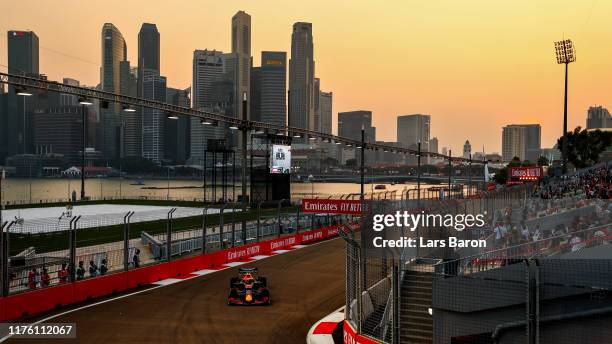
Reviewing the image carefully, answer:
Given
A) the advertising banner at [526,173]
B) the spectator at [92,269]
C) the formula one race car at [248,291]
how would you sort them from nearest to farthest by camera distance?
the formula one race car at [248,291] → the spectator at [92,269] → the advertising banner at [526,173]

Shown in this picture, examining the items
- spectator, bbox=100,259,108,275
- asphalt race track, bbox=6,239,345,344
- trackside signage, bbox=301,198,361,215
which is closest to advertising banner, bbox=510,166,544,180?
trackside signage, bbox=301,198,361,215

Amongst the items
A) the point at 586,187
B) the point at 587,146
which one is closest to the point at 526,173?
the point at 586,187

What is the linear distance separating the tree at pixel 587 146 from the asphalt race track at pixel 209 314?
2127 inches

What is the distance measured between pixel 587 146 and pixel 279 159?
131ft

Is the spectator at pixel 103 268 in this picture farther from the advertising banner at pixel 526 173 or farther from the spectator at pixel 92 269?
the advertising banner at pixel 526 173

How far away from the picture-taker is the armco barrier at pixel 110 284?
14.9 metres

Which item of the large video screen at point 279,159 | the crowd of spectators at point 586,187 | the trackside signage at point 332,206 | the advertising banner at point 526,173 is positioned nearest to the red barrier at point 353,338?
the crowd of spectators at point 586,187

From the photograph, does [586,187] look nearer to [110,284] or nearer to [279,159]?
[110,284]

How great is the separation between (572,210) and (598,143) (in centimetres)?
5301

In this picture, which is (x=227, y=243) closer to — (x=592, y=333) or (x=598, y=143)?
(x=592, y=333)

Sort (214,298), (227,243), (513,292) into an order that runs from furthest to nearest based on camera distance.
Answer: (227,243) → (214,298) → (513,292)

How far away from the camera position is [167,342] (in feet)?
40.7

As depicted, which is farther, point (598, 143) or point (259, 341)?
point (598, 143)

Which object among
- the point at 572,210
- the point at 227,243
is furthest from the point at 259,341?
the point at 227,243
